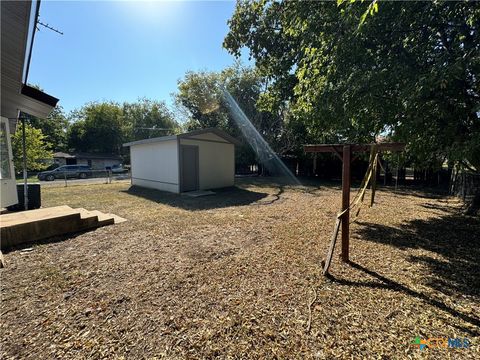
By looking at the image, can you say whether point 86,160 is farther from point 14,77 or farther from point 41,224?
point 14,77

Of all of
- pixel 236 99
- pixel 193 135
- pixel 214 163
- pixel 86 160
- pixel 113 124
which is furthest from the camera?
pixel 113 124

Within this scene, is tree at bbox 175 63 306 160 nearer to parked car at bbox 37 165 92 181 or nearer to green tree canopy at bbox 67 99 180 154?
parked car at bbox 37 165 92 181

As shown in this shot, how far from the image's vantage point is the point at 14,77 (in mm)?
3664

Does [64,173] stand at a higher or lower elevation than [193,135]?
lower

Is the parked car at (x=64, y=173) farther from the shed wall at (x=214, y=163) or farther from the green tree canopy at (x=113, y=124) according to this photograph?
the shed wall at (x=214, y=163)

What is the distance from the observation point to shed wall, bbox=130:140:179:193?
32.5 ft

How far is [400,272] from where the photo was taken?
3176 mm

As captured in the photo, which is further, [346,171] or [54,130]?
[54,130]

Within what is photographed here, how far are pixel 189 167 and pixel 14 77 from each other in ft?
22.2

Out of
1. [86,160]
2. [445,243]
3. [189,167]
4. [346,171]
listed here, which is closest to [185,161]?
[189,167]

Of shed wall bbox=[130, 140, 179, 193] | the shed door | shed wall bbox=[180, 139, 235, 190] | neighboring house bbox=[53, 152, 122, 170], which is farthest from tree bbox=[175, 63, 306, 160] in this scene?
neighboring house bbox=[53, 152, 122, 170]

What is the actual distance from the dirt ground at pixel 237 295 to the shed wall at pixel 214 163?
5957 millimetres

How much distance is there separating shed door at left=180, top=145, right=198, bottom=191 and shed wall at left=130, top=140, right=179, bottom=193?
0.89 ft

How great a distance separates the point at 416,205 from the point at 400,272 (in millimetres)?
6124
